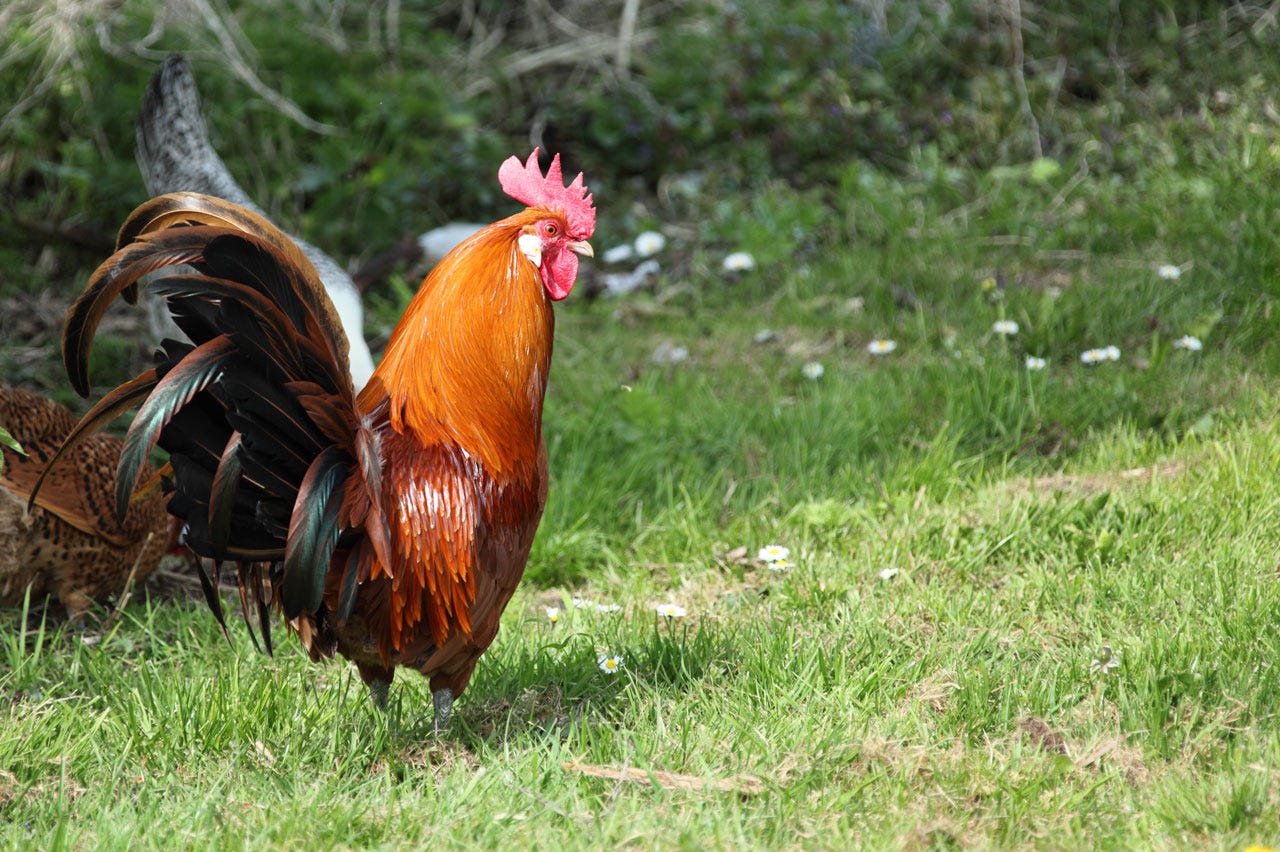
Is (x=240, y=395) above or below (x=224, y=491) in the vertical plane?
above

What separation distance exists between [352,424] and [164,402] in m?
0.47

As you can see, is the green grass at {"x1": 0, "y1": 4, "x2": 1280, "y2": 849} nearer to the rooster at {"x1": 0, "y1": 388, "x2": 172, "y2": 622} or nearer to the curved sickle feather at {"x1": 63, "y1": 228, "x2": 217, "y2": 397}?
the rooster at {"x1": 0, "y1": 388, "x2": 172, "y2": 622}

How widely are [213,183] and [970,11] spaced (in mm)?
5298

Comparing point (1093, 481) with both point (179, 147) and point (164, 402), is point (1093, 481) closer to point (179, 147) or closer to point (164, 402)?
point (164, 402)

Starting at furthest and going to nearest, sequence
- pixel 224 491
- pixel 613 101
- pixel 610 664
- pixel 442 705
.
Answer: pixel 613 101 → pixel 610 664 → pixel 442 705 → pixel 224 491

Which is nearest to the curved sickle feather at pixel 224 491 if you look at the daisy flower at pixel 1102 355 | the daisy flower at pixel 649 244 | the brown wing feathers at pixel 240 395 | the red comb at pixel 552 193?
the brown wing feathers at pixel 240 395

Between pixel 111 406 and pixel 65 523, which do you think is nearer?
pixel 111 406

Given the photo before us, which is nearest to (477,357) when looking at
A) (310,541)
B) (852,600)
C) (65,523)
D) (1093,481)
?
(310,541)

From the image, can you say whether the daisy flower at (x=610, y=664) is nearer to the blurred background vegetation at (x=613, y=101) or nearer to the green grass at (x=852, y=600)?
the green grass at (x=852, y=600)

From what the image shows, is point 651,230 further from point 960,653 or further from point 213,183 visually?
point 960,653

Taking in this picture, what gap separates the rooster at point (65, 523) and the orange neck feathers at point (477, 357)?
1356 millimetres

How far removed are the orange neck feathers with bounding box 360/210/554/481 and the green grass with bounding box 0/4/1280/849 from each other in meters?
0.79

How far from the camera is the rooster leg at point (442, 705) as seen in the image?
306 centimetres

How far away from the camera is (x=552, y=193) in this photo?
121 inches
